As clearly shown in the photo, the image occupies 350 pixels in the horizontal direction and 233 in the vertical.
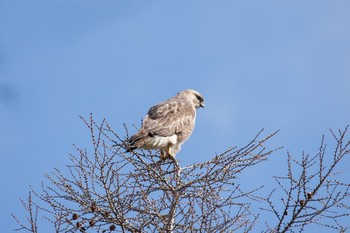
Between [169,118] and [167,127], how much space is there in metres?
0.26

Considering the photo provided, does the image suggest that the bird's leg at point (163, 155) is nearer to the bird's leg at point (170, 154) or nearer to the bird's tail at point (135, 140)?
the bird's leg at point (170, 154)

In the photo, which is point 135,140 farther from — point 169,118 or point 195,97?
point 195,97

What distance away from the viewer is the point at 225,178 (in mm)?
6230

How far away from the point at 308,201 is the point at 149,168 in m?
1.78

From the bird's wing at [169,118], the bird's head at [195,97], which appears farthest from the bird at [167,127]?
the bird's head at [195,97]

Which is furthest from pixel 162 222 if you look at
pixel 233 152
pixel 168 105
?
pixel 168 105

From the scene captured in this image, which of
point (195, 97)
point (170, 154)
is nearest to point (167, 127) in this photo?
point (170, 154)

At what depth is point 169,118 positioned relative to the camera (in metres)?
8.57

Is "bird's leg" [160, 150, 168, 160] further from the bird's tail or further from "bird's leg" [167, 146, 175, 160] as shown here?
the bird's tail

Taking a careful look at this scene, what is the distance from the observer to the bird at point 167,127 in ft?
25.7

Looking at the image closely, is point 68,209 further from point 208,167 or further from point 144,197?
point 208,167

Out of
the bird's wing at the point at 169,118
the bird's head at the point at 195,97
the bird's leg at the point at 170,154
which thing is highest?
the bird's head at the point at 195,97

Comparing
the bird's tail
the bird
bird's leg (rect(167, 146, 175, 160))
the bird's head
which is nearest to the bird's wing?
the bird

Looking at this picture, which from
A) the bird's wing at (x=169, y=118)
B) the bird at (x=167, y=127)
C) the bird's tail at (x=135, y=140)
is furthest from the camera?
the bird's wing at (x=169, y=118)
